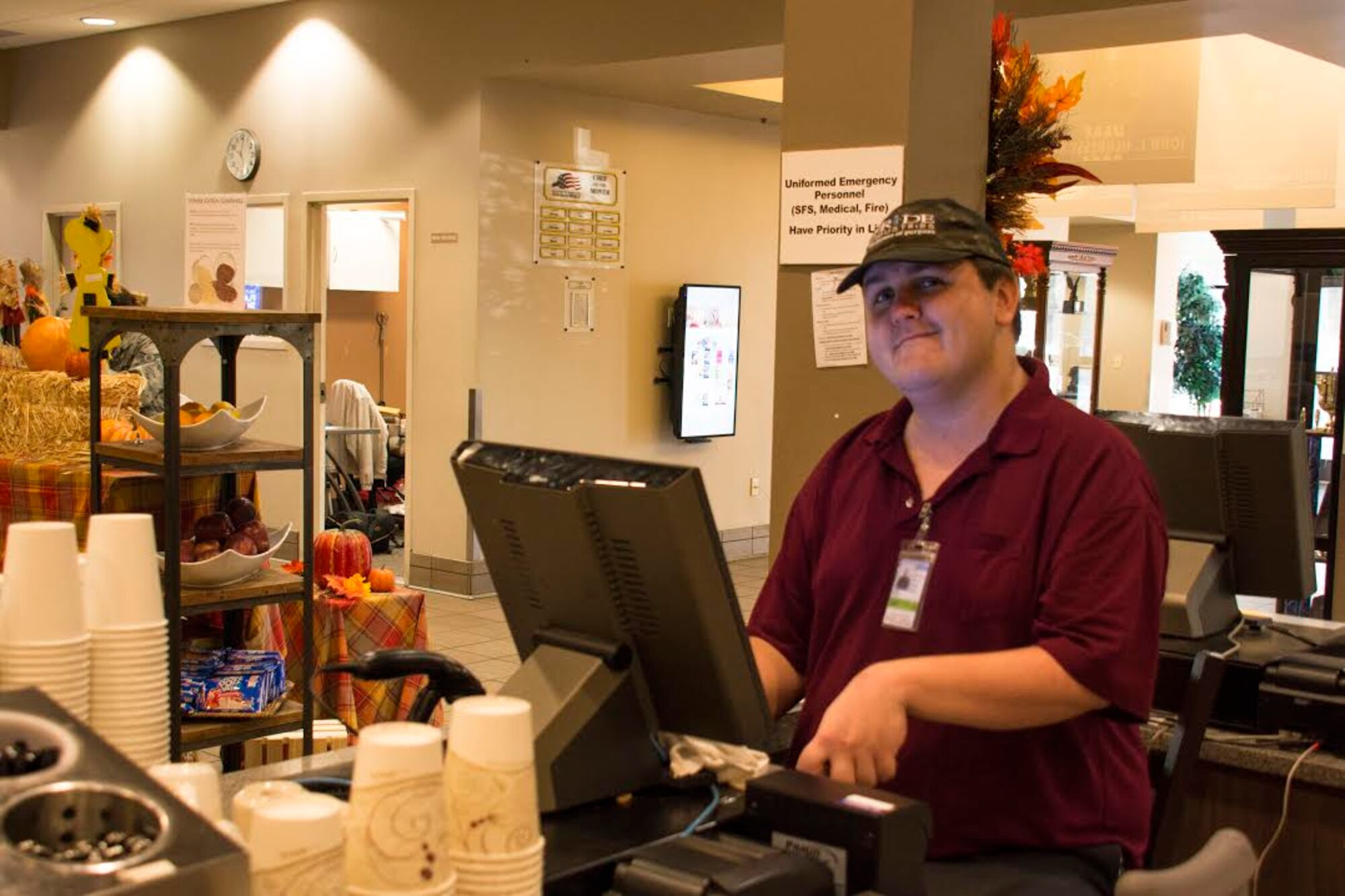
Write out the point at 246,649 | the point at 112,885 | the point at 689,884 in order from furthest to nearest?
the point at 246,649
the point at 689,884
the point at 112,885

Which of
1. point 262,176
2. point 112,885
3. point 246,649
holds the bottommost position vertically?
point 246,649

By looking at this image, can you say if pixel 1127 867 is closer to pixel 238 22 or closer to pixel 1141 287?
pixel 238 22

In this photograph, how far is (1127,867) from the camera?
6.65ft

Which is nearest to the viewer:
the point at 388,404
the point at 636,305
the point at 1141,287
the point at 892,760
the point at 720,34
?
the point at 892,760

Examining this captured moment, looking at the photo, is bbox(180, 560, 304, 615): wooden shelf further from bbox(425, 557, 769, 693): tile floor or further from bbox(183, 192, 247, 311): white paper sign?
A: bbox(183, 192, 247, 311): white paper sign

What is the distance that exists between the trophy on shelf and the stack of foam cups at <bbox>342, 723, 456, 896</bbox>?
743cm

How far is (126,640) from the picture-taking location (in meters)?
1.36

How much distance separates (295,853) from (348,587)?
3905mm

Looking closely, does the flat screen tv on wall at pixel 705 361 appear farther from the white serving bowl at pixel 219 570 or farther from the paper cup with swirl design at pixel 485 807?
the paper cup with swirl design at pixel 485 807

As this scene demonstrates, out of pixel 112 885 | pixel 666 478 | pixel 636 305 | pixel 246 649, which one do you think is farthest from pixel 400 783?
pixel 636 305

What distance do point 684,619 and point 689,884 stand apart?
31cm

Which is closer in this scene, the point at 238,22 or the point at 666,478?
the point at 666,478

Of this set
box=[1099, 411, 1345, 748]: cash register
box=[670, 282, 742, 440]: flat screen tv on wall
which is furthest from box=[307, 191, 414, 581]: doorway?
box=[1099, 411, 1345, 748]: cash register

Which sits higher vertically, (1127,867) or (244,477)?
(244,477)
